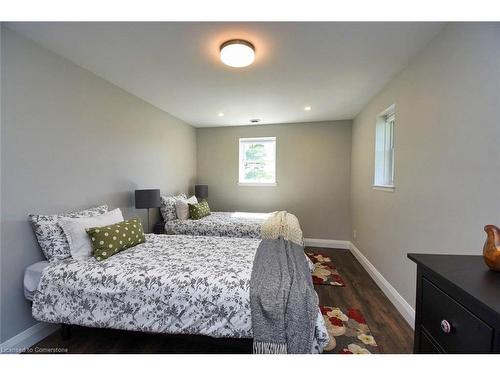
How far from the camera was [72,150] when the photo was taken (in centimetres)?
208

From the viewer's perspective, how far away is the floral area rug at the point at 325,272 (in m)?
2.75

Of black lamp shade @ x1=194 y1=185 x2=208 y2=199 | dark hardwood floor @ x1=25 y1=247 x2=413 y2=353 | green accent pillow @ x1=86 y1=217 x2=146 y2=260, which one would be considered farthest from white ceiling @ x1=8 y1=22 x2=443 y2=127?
dark hardwood floor @ x1=25 y1=247 x2=413 y2=353

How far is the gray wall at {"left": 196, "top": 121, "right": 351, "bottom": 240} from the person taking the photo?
13.8ft

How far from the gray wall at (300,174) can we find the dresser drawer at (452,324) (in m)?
3.45

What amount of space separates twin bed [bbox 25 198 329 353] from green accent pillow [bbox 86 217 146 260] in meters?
0.10

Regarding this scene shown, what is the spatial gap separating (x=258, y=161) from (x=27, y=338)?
393 cm

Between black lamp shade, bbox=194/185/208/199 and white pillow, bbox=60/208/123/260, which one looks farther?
black lamp shade, bbox=194/185/208/199

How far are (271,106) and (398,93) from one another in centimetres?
165

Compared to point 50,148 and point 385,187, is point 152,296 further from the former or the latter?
point 385,187

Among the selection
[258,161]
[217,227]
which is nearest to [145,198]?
[217,227]

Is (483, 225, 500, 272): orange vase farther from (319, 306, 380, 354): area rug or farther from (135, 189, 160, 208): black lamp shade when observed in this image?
(135, 189, 160, 208): black lamp shade

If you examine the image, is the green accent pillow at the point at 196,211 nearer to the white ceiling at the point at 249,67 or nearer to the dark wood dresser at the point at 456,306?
the white ceiling at the point at 249,67

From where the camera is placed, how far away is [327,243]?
4266 millimetres

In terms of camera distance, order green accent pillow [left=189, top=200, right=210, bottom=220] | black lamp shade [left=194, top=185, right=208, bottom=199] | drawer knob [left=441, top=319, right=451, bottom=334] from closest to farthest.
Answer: drawer knob [left=441, top=319, right=451, bottom=334] < green accent pillow [left=189, top=200, right=210, bottom=220] < black lamp shade [left=194, top=185, right=208, bottom=199]
